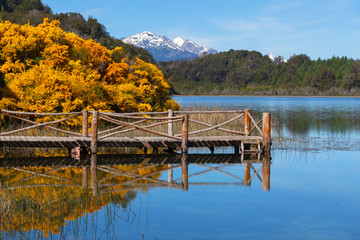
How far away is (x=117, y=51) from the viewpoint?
2389cm

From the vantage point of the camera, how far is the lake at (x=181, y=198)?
25.1 feet

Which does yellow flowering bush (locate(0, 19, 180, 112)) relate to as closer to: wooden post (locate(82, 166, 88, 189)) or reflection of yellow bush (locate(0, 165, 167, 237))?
wooden post (locate(82, 166, 88, 189))

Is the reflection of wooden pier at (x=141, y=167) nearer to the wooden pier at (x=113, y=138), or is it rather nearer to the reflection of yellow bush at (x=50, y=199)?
the reflection of yellow bush at (x=50, y=199)

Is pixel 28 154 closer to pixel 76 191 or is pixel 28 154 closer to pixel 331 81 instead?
pixel 76 191

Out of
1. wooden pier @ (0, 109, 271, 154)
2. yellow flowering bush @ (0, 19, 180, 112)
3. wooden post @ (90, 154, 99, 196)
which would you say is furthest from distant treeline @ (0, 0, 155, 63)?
wooden post @ (90, 154, 99, 196)

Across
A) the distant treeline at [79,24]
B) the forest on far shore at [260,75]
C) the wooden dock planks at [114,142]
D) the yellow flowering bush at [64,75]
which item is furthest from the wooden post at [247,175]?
the forest on far shore at [260,75]

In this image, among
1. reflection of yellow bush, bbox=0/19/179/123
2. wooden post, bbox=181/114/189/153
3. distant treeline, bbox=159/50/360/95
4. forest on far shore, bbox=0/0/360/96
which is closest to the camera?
wooden post, bbox=181/114/189/153

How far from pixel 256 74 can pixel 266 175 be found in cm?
12217

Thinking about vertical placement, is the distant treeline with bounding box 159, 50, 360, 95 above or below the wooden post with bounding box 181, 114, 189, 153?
above

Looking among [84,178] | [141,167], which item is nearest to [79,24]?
[141,167]

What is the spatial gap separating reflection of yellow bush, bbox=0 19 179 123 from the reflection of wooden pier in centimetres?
337

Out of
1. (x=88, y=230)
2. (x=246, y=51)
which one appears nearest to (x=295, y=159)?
(x=88, y=230)

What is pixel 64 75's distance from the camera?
17906mm

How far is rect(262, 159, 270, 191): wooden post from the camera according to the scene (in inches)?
448
